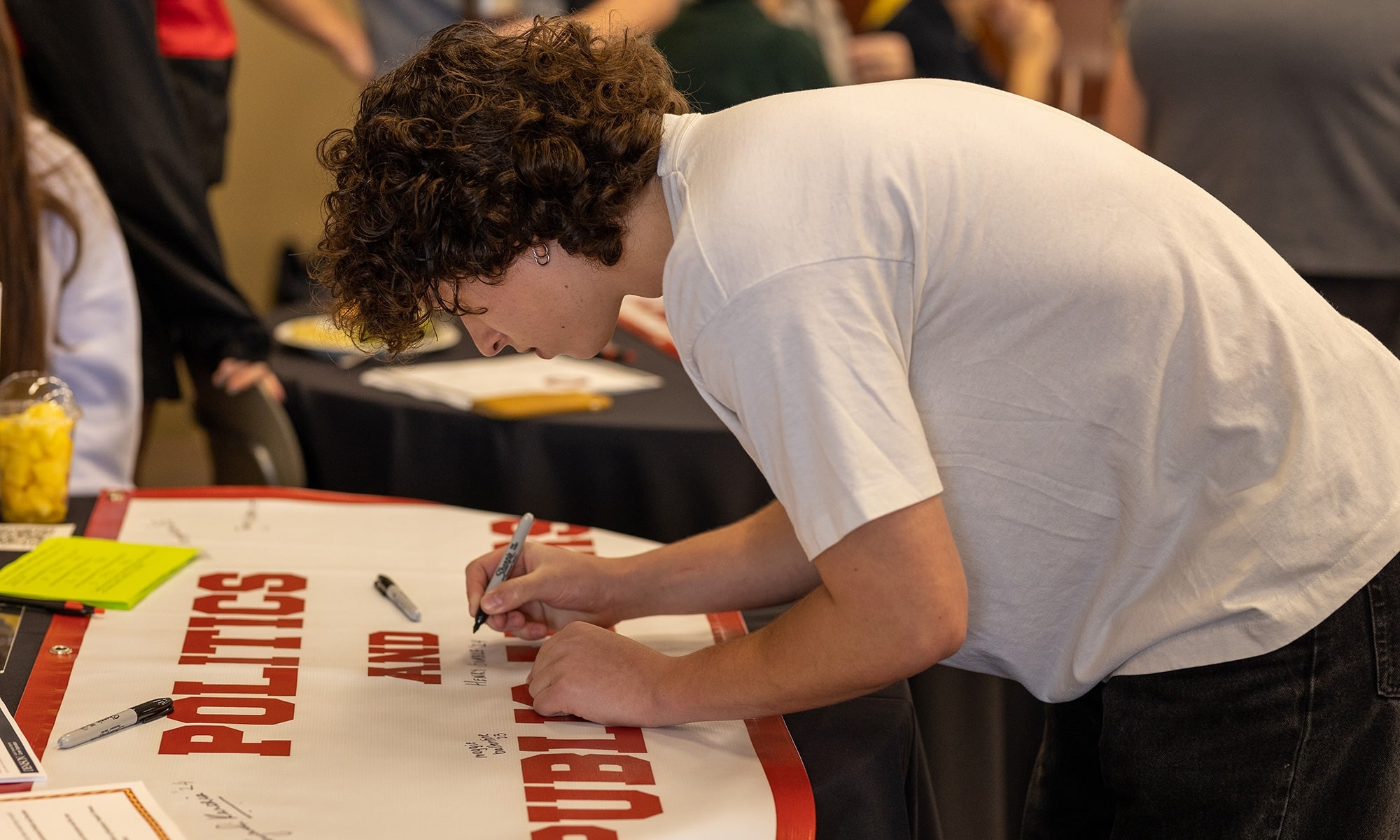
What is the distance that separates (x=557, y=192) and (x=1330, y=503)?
58cm

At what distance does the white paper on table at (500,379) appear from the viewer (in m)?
1.95

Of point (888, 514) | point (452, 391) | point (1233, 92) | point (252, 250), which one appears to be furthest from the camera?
point (252, 250)

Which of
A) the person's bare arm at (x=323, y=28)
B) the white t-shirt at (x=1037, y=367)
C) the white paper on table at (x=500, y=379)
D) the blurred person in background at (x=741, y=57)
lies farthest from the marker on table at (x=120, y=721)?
the person's bare arm at (x=323, y=28)

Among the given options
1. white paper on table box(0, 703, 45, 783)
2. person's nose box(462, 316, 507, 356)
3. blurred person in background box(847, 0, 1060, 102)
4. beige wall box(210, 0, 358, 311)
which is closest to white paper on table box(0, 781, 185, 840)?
white paper on table box(0, 703, 45, 783)

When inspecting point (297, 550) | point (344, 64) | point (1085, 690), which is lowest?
point (1085, 690)

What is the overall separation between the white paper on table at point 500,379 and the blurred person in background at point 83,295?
1.17 ft

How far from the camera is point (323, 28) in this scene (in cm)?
327

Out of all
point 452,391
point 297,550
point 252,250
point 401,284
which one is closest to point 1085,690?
point 401,284

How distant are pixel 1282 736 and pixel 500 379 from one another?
1.36 m

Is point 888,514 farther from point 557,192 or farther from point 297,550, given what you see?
point 297,550

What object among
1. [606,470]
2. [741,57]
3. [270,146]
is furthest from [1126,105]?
[270,146]

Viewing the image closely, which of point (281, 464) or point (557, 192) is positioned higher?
point (281, 464)

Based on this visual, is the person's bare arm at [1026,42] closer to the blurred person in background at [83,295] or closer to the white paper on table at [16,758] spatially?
the blurred person in background at [83,295]

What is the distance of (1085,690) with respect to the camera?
0.98 metres
